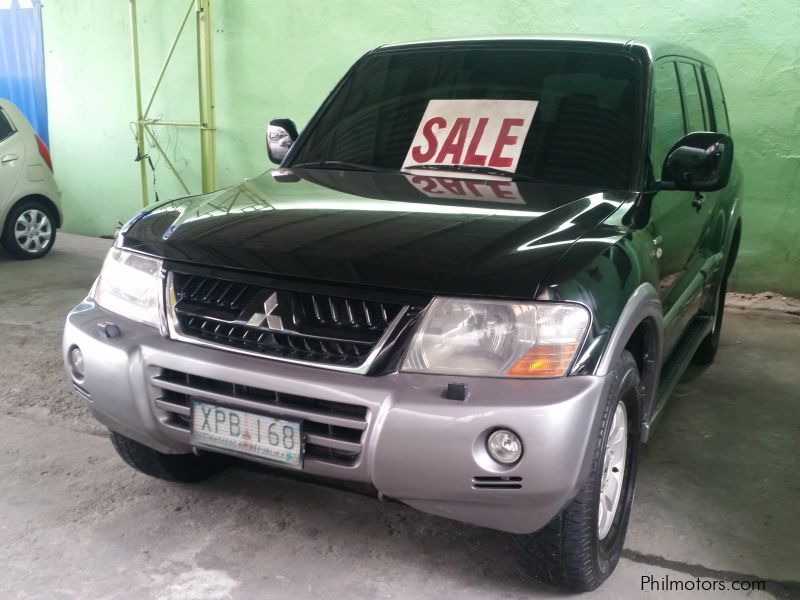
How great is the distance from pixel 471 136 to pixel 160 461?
156 cm

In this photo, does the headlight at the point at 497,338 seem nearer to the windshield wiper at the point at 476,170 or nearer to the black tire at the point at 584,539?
the black tire at the point at 584,539

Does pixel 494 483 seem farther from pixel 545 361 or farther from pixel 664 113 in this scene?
pixel 664 113

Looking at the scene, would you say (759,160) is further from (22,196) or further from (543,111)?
(22,196)

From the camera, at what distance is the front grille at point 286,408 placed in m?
1.97

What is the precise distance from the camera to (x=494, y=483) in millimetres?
1899

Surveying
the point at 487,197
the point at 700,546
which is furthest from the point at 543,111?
the point at 700,546

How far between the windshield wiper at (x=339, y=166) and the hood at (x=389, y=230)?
13 cm

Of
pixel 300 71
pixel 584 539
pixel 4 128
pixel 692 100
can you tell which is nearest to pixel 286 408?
pixel 584 539

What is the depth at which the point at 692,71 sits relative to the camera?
352 cm

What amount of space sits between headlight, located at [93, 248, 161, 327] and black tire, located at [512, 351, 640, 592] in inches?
47.5

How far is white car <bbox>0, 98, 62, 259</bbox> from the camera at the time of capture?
22.2 ft

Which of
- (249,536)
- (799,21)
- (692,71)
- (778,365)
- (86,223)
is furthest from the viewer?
(86,223)

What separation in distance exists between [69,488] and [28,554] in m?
0.45

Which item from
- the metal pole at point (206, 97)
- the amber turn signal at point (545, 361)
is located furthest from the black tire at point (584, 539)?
the metal pole at point (206, 97)
